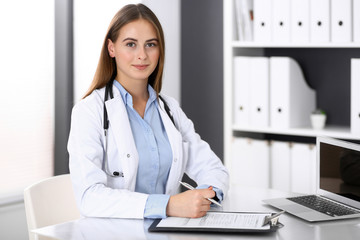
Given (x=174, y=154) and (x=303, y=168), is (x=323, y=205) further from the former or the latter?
(x=303, y=168)

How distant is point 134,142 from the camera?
6.95ft

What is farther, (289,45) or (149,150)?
(289,45)

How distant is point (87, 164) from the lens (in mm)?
1949

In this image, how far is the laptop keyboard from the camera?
1.97m

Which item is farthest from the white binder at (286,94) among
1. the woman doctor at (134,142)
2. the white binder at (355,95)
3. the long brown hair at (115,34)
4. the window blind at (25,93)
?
the window blind at (25,93)

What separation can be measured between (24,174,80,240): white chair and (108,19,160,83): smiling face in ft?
1.80

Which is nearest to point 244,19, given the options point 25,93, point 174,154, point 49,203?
point 25,93

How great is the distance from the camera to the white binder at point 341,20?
119 inches

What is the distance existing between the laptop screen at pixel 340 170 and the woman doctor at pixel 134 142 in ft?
1.25

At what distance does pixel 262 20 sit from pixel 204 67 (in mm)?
661

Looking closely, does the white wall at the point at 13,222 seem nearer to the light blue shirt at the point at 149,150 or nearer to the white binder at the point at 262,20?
the light blue shirt at the point at 149,150

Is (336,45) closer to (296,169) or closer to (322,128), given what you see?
(322,128)

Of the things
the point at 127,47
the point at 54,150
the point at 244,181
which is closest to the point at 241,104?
the point at 244,181

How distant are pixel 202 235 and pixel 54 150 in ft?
6.20
